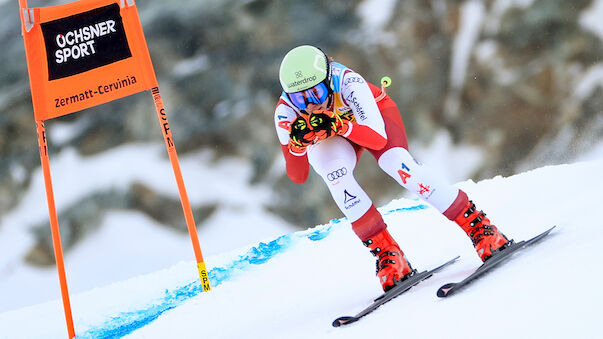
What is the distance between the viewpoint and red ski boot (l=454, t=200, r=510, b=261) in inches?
89.5

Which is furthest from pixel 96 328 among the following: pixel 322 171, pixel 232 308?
pixel 322 171

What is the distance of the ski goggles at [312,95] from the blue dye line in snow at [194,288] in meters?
1.98

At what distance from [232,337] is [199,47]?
7104 millimetres

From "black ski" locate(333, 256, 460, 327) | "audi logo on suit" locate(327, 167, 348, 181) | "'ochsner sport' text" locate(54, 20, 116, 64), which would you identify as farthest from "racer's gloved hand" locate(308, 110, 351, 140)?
"'ochsner sport' text" locate(54, 20, 116, 64)

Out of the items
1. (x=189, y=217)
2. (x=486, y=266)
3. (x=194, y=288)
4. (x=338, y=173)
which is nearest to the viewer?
(x=486, y=266)

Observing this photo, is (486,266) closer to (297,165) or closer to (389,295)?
(389,295)

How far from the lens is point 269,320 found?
9.48 feet

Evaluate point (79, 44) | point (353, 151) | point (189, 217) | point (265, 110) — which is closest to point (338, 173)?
point (353, 151)

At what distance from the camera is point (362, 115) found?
245cm

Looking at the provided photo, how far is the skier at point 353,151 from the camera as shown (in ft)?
7.53

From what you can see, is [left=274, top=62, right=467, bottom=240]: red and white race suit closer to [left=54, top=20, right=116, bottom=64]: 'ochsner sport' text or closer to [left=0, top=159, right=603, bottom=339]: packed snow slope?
[left=0, top=159, right=603, bottom=339]: packed snow slope

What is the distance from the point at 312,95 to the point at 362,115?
253mm

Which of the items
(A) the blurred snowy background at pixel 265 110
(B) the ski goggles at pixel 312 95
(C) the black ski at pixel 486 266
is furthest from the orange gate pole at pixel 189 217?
(A) the blurred snowy background at pixel 265 110

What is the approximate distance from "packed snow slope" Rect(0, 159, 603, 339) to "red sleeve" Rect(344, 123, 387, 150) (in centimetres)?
65
